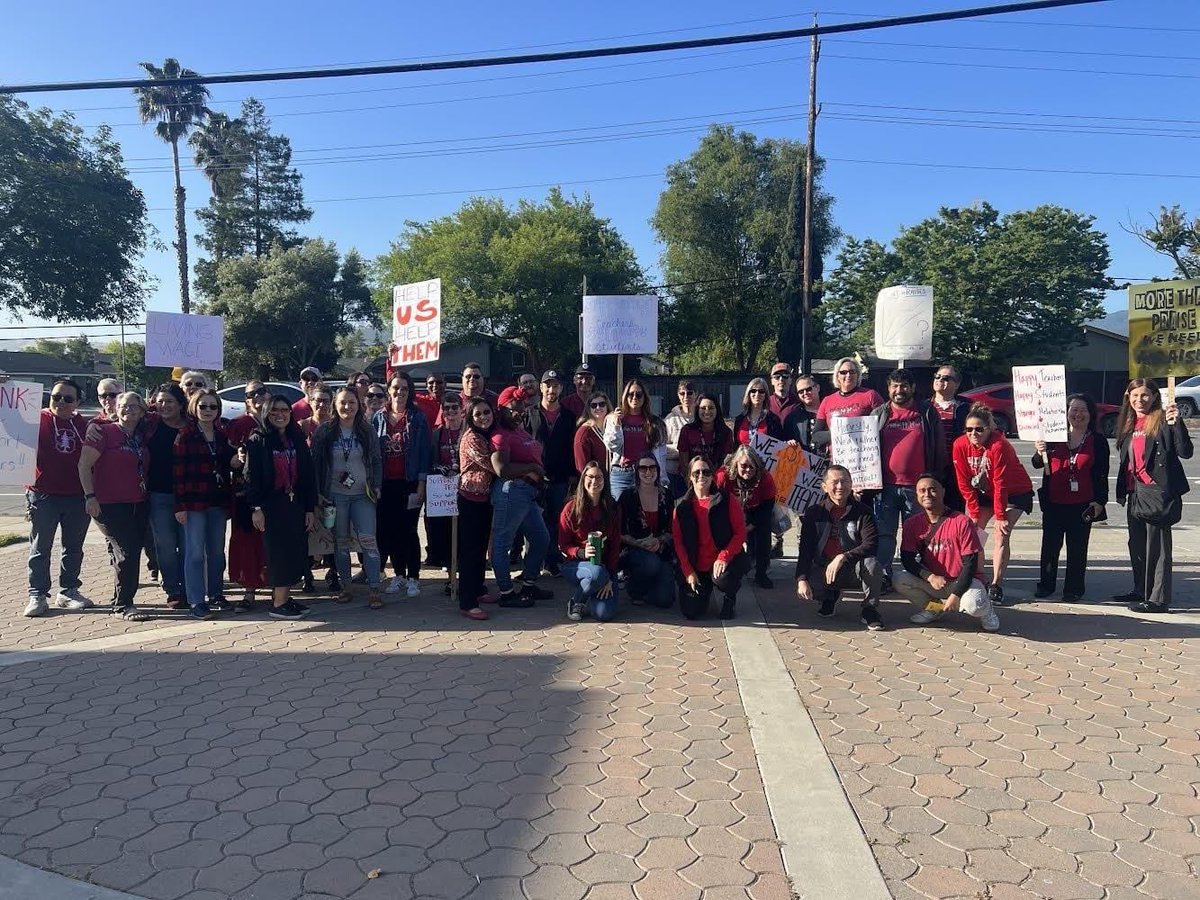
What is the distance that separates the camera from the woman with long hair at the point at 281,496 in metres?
6.04

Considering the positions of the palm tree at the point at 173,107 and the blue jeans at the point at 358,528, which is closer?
the blue jeans at the point at 358,528

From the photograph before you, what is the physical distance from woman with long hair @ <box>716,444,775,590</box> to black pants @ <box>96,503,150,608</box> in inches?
182

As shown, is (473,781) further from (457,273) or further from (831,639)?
(457,273)

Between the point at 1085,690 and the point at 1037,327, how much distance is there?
97.9 ft

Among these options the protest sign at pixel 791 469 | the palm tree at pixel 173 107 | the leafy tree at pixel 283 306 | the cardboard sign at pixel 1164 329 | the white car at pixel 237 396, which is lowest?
the protest sign at pixel 791 469

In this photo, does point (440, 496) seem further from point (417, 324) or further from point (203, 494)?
point (417, 324)

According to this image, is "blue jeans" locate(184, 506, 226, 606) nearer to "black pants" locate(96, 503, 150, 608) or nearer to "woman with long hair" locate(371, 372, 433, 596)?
"black pants" locate(96, 503, 150, 608)

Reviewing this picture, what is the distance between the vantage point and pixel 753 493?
21.9 ft

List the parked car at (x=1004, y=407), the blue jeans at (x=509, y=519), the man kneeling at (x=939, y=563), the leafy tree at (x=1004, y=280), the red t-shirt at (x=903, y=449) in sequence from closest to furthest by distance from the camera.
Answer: the man kneeling at (x=939, y=563)
the red t-shirt at (x=903, y=449)
the blue jeans at (x=509, y=519)
the parked car at (x=1004, y=407)
the leafy tree at (x=1004, y=280)

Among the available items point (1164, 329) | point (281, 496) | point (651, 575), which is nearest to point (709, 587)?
point (651, 575)

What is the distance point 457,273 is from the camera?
34844 mm

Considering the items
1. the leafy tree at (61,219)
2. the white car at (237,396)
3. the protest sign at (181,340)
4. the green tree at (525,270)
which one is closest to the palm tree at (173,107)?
the leafy tree at (61,219)

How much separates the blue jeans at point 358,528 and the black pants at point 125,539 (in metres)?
1.54

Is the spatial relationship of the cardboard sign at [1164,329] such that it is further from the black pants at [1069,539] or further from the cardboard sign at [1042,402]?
the black pants at [1069,539]
